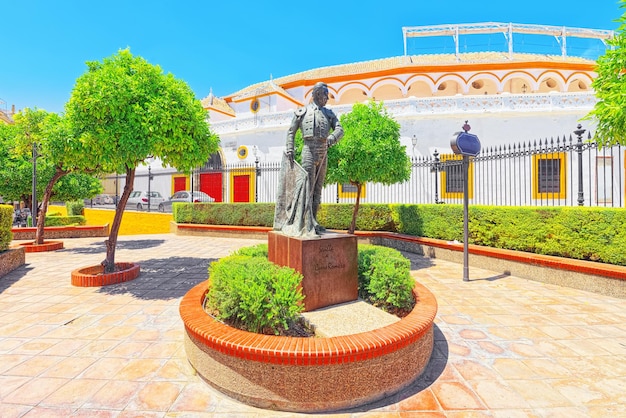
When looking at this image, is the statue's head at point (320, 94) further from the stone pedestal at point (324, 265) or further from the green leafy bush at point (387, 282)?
the green leafy bush at point (387, 282)

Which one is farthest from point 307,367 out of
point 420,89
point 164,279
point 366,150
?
point 420,89

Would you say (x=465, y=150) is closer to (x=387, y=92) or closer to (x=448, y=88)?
(x=448, y=88)

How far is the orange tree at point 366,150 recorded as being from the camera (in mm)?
8477

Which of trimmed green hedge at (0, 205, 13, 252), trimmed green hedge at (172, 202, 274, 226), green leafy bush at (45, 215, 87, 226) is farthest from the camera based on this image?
green leafy bush at (45, 215, 87, 226)

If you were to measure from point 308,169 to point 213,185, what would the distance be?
2011 cm

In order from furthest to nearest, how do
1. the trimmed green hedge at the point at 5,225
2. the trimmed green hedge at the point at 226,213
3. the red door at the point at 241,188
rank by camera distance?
the red door at the point at 241,188 < the trimmed green hedge at the point at 226,213 < the trimmed green hedge at the point at 5,225

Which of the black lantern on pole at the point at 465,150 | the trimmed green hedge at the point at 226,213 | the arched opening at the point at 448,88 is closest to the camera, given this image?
the black lantern on pole at the point at 465,150

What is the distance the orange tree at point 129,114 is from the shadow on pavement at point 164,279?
98.0 inches

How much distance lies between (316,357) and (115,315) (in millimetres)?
3853

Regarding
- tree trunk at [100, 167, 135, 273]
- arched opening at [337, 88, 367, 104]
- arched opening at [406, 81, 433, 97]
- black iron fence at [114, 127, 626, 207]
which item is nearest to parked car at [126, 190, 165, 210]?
black iron fence at [114, 127, 626, 207]

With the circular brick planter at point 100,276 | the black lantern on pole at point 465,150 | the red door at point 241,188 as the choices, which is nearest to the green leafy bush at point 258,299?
the circular brick planter at point 100,276

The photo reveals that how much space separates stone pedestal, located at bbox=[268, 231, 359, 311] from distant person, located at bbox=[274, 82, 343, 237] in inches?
12.1

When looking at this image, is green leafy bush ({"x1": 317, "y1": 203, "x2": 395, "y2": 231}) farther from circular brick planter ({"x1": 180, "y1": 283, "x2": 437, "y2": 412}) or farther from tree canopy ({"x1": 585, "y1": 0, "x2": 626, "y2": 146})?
circular brick planter ({"x1": 180, "y1": 283, "x2": 437, "y2": 412})

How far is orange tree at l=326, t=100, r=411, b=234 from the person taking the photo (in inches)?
334
